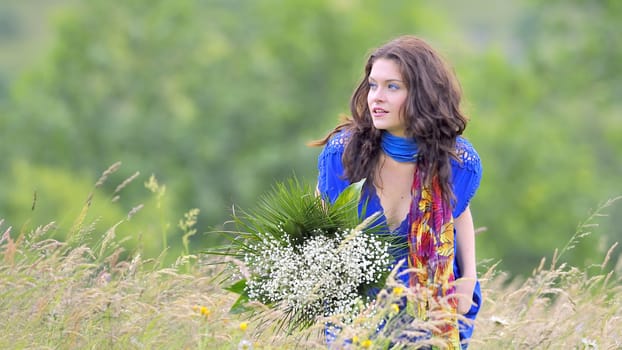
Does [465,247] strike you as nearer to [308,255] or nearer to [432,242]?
[432,242]

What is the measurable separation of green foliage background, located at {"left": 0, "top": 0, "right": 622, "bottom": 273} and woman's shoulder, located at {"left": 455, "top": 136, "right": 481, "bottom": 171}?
21128 mm

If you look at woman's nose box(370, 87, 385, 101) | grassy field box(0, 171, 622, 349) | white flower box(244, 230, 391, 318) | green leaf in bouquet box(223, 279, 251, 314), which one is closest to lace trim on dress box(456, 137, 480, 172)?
woman's nose box(370, 87, 385, 101)

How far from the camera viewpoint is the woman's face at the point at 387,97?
13.2 ft

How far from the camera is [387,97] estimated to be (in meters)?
4.03

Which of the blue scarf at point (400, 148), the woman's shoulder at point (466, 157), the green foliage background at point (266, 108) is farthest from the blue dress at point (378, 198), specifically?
the green foliage background at point (266, 108)

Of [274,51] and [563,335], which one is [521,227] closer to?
[274,51]

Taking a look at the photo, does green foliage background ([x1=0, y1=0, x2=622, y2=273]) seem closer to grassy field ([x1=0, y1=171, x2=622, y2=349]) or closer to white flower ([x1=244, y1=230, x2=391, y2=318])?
grassy field ([x1=0, y1=171, x2=622, y2=349])

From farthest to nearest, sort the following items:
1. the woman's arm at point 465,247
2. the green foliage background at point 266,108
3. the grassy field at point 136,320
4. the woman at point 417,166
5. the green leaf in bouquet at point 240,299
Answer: the green foliage background at point 266,108 → the woman's arm at point 465,247 → the woman at point 417,166 → the green leaf in bouquet at point 240,299 → the grassy field at point 136,320

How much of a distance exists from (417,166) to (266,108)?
29.9 metres

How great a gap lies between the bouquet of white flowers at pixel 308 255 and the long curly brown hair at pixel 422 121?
0.92 feet

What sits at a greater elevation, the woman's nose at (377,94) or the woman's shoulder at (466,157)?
the woman's nose at (377,94)

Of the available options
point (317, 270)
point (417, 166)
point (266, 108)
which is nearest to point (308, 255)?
point (317, 270)

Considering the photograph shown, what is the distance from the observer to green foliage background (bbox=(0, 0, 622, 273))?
90.8 feet

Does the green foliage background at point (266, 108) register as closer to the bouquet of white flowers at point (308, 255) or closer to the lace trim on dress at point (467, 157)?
the lace trim on dress at point (467, 157)
